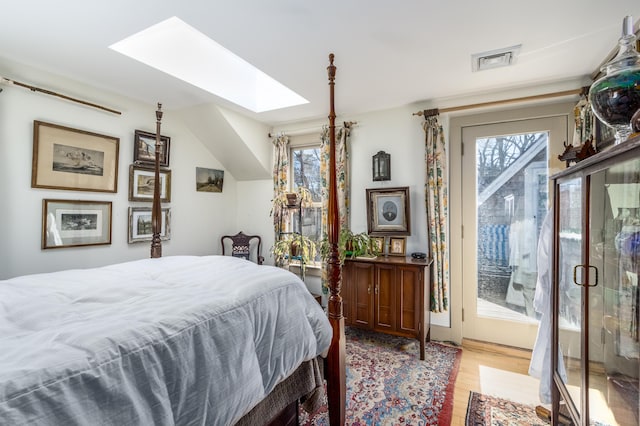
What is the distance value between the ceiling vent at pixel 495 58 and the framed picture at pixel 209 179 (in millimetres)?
3109

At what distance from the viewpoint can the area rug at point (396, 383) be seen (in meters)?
1.92

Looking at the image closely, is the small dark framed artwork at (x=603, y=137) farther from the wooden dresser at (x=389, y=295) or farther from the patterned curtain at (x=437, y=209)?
the wooden dresser at (x=389, y=295)

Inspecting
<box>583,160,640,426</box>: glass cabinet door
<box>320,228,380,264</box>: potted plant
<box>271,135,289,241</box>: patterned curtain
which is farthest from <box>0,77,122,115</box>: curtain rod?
<box>583,160,640,426</box>: glass cabinet door

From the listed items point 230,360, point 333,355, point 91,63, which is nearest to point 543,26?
point 333,355

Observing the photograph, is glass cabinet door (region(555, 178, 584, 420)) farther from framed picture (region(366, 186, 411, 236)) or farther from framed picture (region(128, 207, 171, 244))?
framed picture (region(128, 207, 171, 244))

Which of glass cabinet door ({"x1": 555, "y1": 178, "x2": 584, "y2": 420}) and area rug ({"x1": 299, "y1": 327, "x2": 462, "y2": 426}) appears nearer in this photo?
glass cabinet door ({"x1": 555, "y1": 178, "x2": 584, "y2": 420})

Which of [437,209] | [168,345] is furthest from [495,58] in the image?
[168,345]

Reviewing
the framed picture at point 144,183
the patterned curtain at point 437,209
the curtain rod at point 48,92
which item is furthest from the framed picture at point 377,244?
the curtain rod at point 48,92

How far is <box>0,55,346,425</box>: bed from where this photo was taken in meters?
0.72

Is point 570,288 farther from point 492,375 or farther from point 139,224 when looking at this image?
point 139,224

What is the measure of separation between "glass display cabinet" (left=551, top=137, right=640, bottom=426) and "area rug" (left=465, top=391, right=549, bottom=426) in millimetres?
313

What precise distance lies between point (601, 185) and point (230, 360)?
5.40 ft

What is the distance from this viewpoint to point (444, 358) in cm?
271

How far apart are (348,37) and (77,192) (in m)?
2.62
